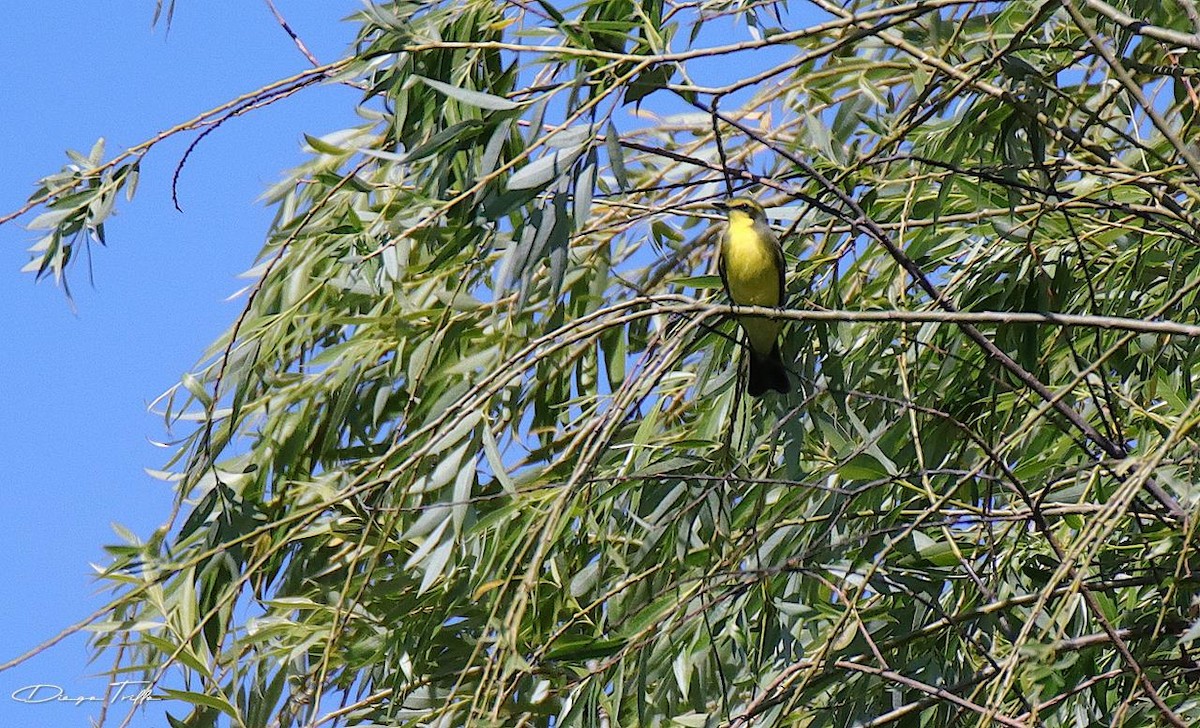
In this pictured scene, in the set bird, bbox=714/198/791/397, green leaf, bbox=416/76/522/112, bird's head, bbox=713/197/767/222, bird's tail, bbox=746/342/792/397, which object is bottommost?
bird's tail, bbox=746/342/792/397

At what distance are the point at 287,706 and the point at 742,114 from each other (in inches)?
76.8

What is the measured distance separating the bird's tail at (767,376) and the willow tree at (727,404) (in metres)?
0.09

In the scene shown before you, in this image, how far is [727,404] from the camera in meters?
2.96

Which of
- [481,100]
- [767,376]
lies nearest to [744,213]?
[767,376]

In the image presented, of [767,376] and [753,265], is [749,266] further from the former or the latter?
[767,376]

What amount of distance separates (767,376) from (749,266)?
0.74m

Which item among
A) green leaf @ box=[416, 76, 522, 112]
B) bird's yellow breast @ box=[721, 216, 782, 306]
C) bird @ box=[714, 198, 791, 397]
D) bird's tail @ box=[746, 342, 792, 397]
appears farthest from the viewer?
bird's yellow breast @ box=[721, 216, 782, 306]

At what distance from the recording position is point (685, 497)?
2600 mm

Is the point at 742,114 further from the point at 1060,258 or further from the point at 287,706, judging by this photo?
the point at 287,706

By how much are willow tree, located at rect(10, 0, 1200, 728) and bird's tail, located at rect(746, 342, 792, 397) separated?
0.28 ft

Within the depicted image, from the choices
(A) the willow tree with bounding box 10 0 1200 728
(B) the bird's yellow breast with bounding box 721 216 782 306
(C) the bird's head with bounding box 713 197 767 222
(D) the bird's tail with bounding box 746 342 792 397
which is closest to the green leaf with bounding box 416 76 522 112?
(A) the willow tree with bounding box 10 0 1200 728

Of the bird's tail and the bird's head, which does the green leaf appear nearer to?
the bird's tail

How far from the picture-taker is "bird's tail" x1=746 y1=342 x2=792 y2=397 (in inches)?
118

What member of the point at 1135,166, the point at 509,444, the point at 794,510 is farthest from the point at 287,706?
the point at 1135,166
